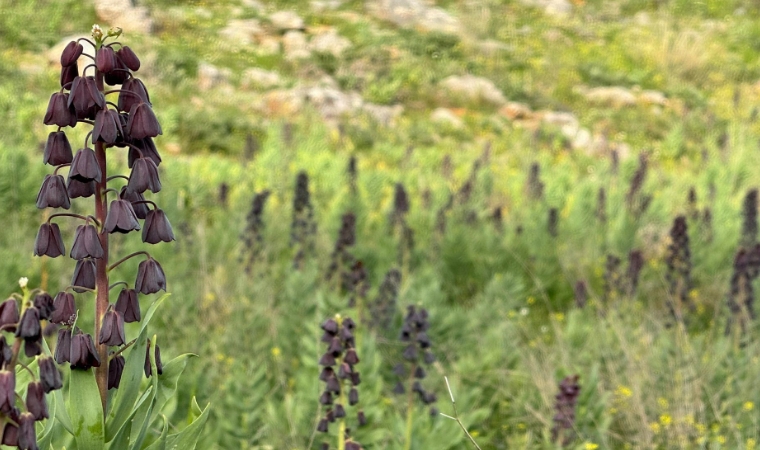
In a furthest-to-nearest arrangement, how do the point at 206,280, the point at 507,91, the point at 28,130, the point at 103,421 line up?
the point at 507,91 → the point at 28,130 → the point at 206,280 → the point at 103,421

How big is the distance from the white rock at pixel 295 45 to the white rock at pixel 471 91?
2933mm

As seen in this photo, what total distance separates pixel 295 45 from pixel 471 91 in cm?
403

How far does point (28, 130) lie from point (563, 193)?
598 centimetres

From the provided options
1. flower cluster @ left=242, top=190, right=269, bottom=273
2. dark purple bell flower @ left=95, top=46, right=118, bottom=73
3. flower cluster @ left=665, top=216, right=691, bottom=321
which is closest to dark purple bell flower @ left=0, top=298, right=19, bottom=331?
dark purple bell flower @ left=95, top=46, right=118, bottom=73

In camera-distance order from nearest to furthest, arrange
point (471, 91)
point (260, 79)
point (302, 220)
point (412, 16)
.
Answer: point (302, 220), point (260, 79), point (471, 91), point (412, 16)

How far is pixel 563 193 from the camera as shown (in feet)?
26.1

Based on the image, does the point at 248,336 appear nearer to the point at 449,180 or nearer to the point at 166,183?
the point at 166,183

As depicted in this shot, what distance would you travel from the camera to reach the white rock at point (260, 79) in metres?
13.8

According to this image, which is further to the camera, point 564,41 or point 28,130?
point 564,41

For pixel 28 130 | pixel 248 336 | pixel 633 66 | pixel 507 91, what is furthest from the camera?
pixel 633 66

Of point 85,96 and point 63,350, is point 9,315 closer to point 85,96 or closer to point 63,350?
point 63,350

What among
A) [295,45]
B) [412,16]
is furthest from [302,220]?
[412,16]

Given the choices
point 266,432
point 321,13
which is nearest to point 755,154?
point 266,432

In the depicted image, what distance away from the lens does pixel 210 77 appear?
13523 millimetres
